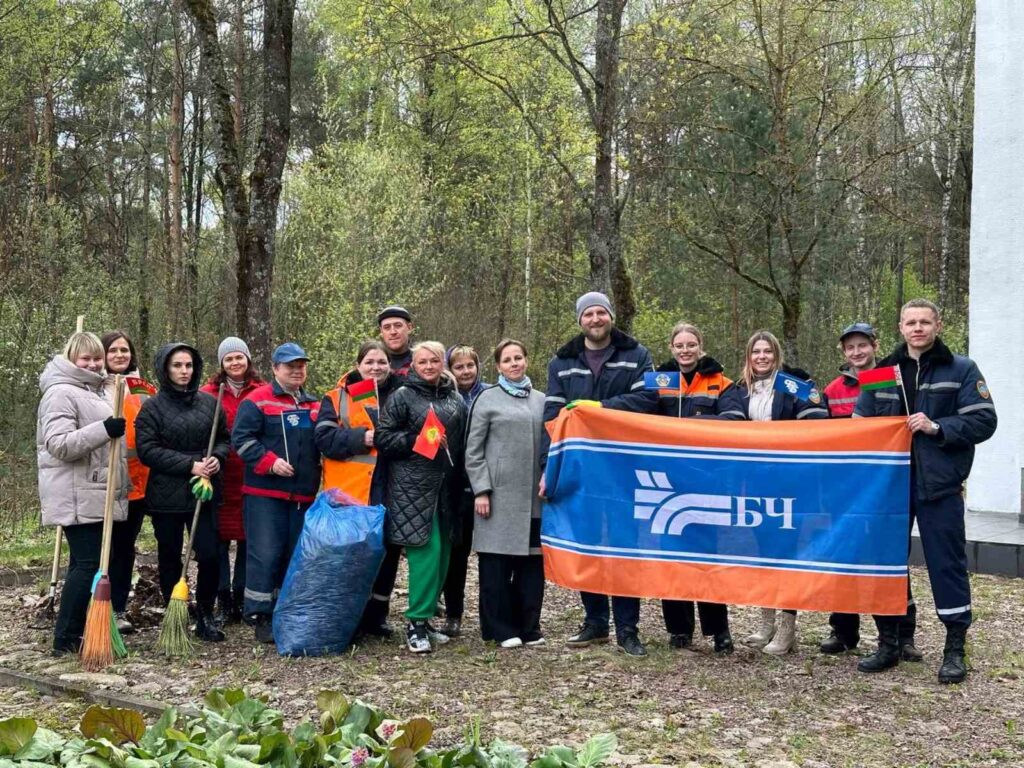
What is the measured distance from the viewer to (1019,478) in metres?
11.6

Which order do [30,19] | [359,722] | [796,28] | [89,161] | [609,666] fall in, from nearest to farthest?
[359,722] → [609,666] → [796,28] → [30,19] → [89,161]

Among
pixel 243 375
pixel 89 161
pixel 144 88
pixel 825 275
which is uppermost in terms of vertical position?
pixel 144 88

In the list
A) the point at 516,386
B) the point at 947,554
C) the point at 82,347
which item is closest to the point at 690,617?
the point at 947,554

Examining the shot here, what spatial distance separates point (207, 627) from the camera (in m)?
6.94

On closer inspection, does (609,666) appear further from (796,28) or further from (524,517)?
(796,28)

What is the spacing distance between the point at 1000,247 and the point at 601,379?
707cm

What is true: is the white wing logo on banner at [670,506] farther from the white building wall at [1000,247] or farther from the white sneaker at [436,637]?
the white building wall at [1000,247]

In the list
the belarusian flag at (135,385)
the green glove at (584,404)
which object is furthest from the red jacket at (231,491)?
the green glove at (584,404)

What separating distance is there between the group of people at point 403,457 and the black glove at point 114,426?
1 centimetres

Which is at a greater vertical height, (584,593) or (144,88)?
(144,88)

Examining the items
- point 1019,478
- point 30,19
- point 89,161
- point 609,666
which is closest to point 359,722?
point 609,666

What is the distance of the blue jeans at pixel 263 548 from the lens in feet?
22.3

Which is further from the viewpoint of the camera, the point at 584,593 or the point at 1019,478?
the point at 1019,478

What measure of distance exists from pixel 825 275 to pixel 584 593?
2050cm
